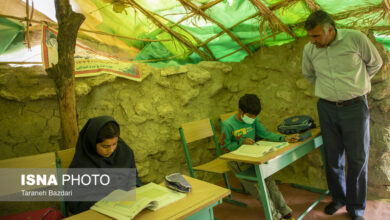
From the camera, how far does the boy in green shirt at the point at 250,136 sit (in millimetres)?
2145

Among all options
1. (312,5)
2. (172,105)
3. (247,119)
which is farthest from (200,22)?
(247,119)

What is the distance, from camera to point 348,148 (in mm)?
2166

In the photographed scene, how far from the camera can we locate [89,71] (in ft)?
7.82

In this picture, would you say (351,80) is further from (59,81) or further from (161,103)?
(59,81)

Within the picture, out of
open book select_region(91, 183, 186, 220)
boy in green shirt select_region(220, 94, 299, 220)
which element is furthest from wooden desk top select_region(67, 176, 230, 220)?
boy in green shirt select_region(220, 94, 299, 220)

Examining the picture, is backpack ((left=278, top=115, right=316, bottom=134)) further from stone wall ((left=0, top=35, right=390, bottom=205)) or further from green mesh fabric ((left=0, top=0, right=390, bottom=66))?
green mesh fabric ((left=0, top=0, right=390, bottom=66))

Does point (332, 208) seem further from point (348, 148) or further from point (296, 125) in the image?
point (296, 125)

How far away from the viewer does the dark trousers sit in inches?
82.0

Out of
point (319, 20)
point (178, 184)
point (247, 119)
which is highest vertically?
point (319, 20)

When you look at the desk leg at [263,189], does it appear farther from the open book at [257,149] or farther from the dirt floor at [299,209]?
the dirt floor at [299,209]

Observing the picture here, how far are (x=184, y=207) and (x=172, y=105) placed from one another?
6.43ft

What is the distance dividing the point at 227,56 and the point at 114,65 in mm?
1848

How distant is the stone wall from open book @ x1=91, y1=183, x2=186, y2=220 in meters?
1.34

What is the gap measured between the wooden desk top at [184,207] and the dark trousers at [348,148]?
4.95ft
